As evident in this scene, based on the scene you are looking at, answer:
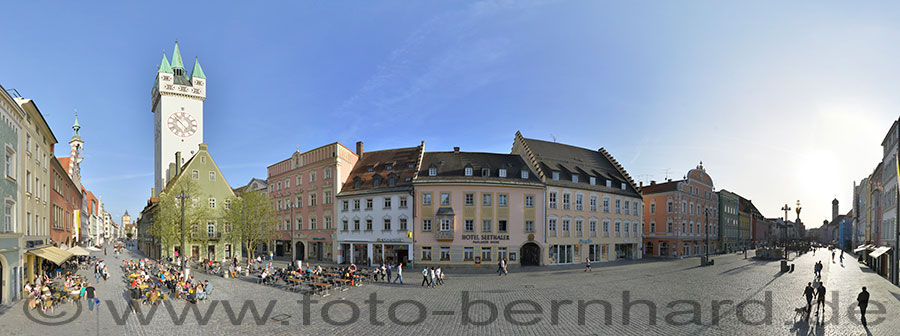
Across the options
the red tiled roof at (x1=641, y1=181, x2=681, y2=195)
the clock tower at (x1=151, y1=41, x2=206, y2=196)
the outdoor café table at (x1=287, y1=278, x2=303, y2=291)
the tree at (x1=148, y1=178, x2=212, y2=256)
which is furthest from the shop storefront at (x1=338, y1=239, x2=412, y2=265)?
the clock tower at (x1=151, y1=41, x2=206, y2=196)

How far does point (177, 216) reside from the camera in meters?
50.1

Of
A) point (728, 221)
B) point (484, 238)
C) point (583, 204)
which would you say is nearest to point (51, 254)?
point (484, 238)

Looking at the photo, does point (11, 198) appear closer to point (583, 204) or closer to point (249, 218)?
point (249, 218)

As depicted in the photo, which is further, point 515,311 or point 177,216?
point 177,216

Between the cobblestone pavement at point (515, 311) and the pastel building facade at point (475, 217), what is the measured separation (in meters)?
12.1

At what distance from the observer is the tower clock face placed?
306 feet

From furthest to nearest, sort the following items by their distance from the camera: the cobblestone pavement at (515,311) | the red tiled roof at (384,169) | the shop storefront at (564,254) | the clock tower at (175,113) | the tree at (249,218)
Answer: the clock tower at (175,113), the tree at (249,218), the red tiled roof at (384,169), the shop storefront at (564,254), the cobblestone pavement at (515,311)

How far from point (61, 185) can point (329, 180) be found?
24.4 meters

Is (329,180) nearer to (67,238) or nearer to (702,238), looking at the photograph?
(67,238)

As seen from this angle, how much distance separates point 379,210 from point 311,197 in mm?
12202

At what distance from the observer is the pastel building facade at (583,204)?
49125 mm

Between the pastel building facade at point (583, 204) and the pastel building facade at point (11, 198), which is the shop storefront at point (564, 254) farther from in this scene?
the pastel building facade at point (11, 198)

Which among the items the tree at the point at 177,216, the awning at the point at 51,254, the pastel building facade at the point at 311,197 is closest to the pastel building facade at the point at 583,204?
the pastel building facade at the point at 311,197

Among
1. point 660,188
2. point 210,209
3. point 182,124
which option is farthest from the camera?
point 182,124
